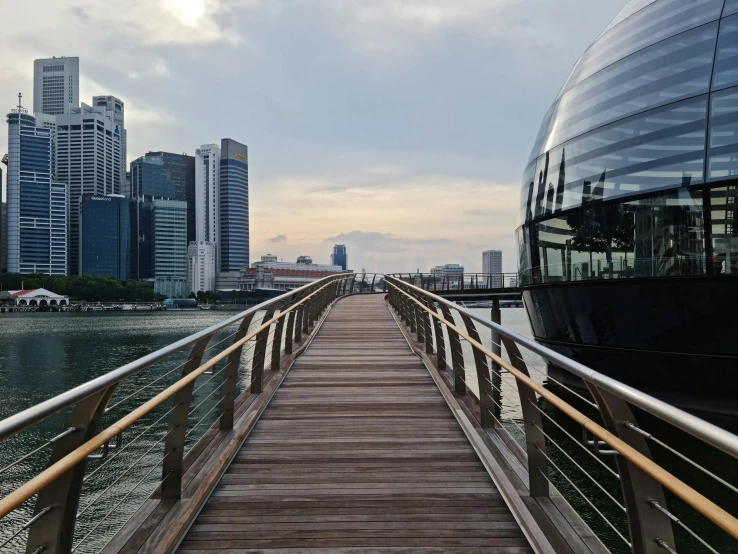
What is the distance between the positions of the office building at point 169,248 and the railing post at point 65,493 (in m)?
192

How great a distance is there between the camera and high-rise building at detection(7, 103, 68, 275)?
176 meters

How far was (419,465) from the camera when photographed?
12.6ft

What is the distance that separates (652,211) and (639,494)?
33.2 feet

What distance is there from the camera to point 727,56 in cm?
1031

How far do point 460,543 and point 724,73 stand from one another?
424 inches

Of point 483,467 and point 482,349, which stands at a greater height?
point 482,349

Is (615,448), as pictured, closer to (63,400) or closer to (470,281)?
(63,400)

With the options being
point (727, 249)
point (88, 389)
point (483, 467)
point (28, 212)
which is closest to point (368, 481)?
point (483, 467)

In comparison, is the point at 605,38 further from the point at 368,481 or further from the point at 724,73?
the point at 368,481

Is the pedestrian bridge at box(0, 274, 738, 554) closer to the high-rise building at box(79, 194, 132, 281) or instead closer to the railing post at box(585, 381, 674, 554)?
the railing post at box(585, 381, 674, 554)

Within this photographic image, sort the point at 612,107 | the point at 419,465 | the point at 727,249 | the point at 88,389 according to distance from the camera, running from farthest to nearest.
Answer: the point at 612,107 → the point at 727,249 → the point at 419,465 → the point at 88,389

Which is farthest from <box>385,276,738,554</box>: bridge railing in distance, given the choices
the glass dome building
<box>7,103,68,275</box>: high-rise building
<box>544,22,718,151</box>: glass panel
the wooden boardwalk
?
<box>7,103,68,275</box>: high-rise building

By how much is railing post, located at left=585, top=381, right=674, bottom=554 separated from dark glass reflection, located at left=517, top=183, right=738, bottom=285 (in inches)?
355

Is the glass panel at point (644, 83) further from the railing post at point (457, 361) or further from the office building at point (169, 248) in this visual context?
the office building at point (169, 248)
